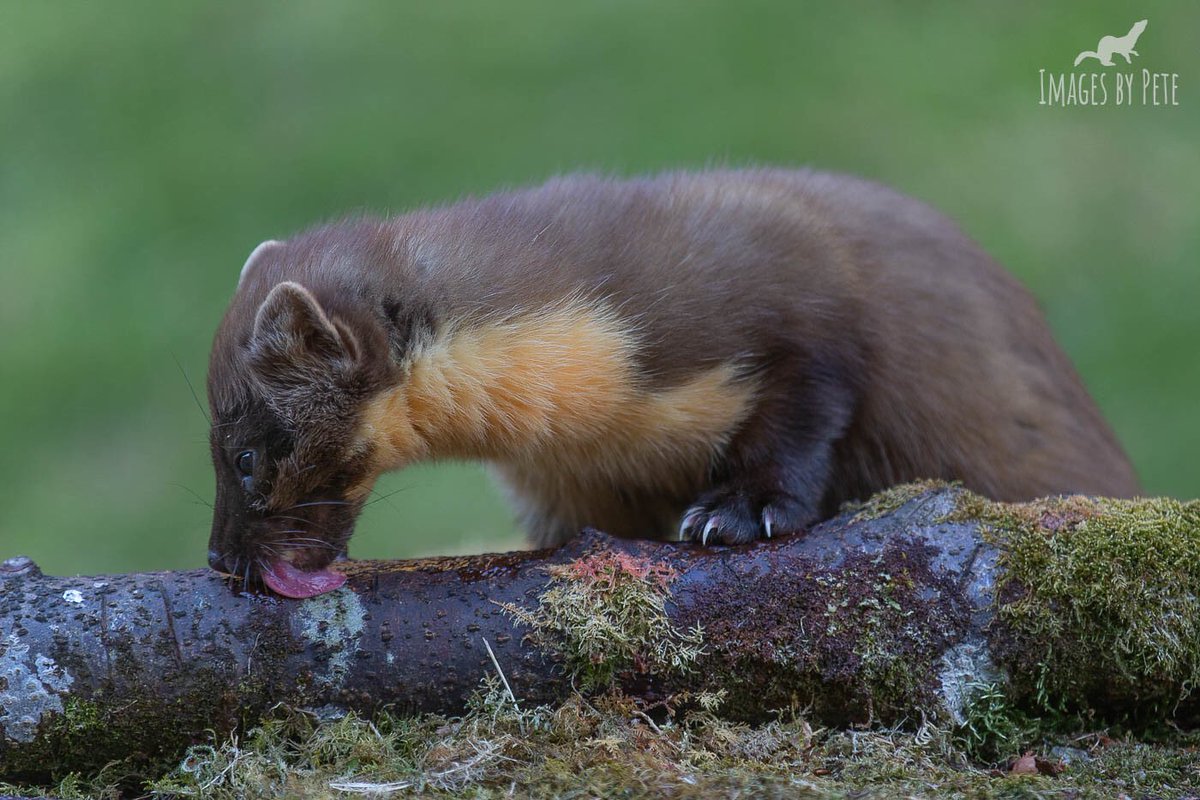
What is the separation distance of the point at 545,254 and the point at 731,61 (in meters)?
9.15

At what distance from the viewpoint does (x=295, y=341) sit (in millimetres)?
4680

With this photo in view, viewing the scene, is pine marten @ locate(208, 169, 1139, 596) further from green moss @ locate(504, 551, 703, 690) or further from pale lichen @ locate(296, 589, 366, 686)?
green moss @ locate(504, 551, 703, 690)

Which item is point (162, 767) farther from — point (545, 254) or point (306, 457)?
point (545, 254)

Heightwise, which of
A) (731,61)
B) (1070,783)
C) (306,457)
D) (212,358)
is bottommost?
(1070,783)

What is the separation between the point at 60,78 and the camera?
46.1 ft

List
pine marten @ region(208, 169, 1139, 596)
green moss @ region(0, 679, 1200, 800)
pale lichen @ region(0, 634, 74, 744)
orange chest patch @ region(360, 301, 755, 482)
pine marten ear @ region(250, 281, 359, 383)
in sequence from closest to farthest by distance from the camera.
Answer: green moss @ region(0, 679, 1200, 800) → pale lichen @ region(0, 634, 74, 744) → pine marten ear @ region(250, 281, 359, 383) → pine marten @ region(208, 169, 1139, 596) → orange chest patch @ region(360, 301, 755, 482)

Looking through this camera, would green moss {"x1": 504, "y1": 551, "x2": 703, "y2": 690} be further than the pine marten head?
No

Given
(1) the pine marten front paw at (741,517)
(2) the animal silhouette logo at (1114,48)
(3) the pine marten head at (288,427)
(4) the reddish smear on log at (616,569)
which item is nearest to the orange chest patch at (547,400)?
(3) the pine marten head at (288,427)

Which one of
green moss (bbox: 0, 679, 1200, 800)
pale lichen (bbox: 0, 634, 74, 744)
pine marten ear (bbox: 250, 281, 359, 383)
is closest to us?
green moss (bbox: 0, 679, 1200, 800)

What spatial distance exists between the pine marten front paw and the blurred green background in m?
5.47

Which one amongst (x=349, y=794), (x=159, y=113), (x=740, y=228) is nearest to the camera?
(x=349, y=794)

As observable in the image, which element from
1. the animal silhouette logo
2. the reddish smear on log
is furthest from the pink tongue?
the animal silhouette logo

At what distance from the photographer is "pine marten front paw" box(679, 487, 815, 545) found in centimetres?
525

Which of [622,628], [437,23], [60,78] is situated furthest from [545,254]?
[60,78]
